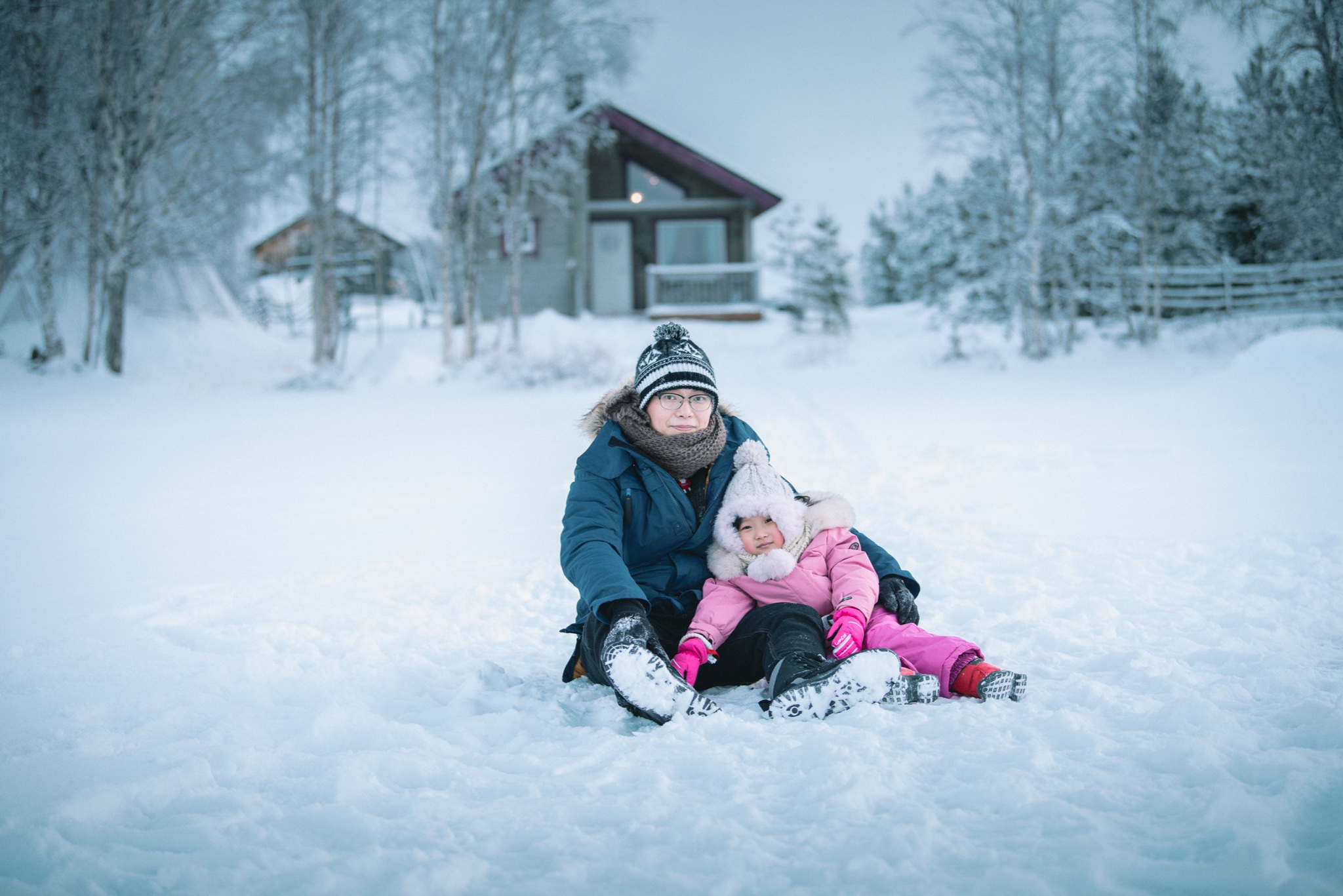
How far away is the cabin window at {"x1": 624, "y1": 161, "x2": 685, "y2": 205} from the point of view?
19750 mm

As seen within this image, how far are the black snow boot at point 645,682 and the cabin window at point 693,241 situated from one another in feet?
61.1

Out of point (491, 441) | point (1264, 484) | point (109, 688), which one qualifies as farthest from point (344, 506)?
point (1264, 484)


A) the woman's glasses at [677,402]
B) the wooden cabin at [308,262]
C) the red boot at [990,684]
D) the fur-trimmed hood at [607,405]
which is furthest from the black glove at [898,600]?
the wooden cabin at [308,262]

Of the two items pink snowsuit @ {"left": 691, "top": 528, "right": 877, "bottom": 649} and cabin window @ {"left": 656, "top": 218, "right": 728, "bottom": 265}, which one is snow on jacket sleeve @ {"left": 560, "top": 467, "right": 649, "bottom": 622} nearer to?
pink snowsuit @ {"left": 691, "top": 528, "right": 877, "bottom": 649}

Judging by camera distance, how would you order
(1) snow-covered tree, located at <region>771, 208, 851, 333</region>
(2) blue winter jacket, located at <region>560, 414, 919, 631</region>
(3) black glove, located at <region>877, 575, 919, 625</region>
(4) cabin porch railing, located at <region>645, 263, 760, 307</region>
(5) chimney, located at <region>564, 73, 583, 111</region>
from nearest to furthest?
(2) blue winter jacket, located at <region>560, 414, 919, 631</region>
(3) black glove, located at <region>877, 575, 919, 625</region>
(5) chimney, located at <region>564, 73, 583, 111</region>
(4) cabin porch railing, located at <region>645, 263, 760, 307</region>
(1) snow-covered tree, located at <region>771, 208, 851, 333</region>

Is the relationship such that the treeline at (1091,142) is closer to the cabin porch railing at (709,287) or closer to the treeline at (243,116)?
the cabin porch railing at (709,287)

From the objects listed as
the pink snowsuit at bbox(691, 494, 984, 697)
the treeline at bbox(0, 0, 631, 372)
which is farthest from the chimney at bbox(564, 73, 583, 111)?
the pink snowsuit at bbox(691, 494, 984, 697)

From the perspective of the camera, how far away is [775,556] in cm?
225

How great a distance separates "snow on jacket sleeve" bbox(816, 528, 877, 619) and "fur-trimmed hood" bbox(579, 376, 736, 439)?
77 cm

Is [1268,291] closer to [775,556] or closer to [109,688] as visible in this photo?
[775,556]

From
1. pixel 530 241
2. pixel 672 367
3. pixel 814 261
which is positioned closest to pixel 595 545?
pixel 672 367

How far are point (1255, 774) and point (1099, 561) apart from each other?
7.09 ft

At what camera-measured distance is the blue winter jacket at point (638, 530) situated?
214 centimetres

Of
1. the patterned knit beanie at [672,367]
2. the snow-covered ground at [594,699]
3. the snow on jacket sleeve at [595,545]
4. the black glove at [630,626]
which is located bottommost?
the snow-covered ground at [594,699]
